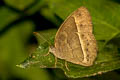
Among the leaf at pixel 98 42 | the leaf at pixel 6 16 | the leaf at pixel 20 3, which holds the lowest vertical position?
the leaf at pixel 98 42

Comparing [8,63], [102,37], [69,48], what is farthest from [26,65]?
[8,63]

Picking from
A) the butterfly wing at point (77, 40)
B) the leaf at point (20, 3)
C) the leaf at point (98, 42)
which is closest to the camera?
the leaf at point (98, 42)

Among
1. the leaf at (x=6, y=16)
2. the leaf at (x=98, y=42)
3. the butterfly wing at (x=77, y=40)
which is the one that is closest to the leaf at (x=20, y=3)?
the leaf at (x=6, y=16)

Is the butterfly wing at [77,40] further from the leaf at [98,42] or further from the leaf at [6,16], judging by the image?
the leaf at [6,16]

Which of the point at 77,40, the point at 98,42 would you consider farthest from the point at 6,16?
the point at 98,42

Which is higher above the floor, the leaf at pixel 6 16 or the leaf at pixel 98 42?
the leaf at pixel 6 16

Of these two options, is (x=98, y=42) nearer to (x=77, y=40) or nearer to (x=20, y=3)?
(x=77, y=40)

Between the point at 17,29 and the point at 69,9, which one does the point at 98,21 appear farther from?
the point at 17,29

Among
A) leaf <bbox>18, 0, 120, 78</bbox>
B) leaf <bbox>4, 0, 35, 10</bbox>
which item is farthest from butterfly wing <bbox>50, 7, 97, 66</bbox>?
leaf <bbox>4, 0, 35, 10</bbox>
